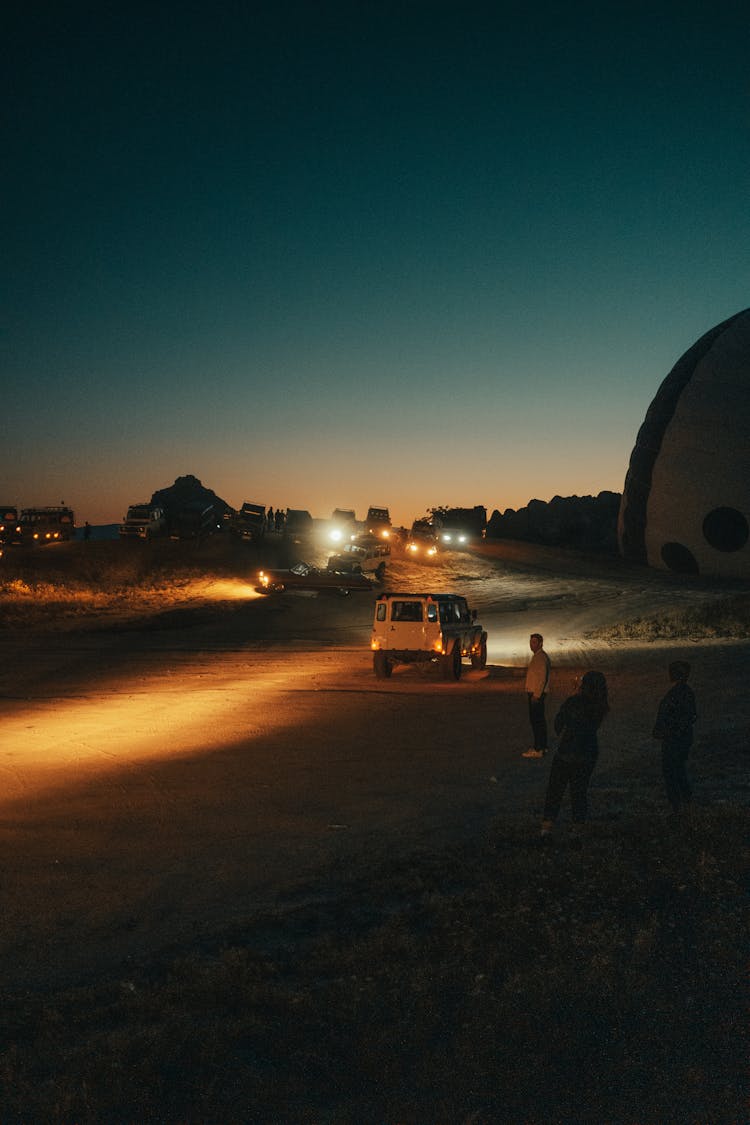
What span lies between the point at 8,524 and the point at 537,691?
58227 mm

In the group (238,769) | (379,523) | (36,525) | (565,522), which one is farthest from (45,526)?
(238,769)

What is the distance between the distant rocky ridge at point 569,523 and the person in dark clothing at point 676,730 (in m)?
64.6

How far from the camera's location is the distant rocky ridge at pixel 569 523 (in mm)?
77188

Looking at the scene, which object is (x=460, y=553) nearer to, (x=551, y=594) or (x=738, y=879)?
(x=551, y=594)

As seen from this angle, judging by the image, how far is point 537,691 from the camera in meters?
13.5

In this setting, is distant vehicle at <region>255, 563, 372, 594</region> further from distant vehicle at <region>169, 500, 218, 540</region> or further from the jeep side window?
the jeep side window

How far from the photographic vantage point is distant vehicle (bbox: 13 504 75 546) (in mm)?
64312

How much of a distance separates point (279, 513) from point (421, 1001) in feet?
222

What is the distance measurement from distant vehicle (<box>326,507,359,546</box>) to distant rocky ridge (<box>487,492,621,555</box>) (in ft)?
42.8

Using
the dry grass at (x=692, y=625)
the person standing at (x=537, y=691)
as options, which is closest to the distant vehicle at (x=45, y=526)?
the dry grass at (x=692, y=625)

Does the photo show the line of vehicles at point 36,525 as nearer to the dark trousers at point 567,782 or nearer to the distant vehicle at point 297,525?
the distant vehicle at point 297,525

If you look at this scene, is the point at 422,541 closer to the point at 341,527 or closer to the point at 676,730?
the point at 341,527

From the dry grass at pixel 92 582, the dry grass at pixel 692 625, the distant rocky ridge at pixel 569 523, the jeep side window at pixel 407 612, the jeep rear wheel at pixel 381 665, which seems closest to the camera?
the jeep side window at pixel 407 612

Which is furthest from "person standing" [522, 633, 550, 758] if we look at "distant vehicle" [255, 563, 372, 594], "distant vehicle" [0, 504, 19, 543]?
"distant vehicle" [0, 504, 19, 543]
